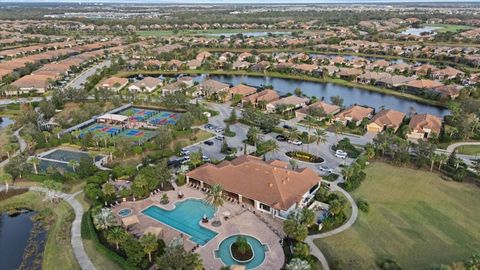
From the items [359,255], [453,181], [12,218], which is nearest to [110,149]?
[12,218]

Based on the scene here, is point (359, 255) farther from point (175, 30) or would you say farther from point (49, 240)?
point (175, 30)

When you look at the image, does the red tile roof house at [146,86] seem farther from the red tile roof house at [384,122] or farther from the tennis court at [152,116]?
the red tile roof house at [384,122]

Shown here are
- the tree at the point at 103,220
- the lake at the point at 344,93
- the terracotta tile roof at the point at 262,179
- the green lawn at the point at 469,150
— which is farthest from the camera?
the lake at the point at 344,93

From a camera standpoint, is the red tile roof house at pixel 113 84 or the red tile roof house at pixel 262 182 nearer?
the red tile roof house at pixel 262 182

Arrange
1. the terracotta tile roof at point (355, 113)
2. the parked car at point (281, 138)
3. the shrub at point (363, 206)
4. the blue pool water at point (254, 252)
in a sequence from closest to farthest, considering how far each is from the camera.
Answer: the blue pool water at point (254, 252) → the shrub at point (363, 206) → the parked car at point (281, 138) → the terracotta tile roof at point (355, 113)

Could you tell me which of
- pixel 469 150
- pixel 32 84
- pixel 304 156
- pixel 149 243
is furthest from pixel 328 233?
pixel 32 84

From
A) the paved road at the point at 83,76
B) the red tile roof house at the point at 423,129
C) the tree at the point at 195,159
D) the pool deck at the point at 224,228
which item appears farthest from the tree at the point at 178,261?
the paved road at the point at 83,76

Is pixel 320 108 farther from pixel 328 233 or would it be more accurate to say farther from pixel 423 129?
pixel 328 233
